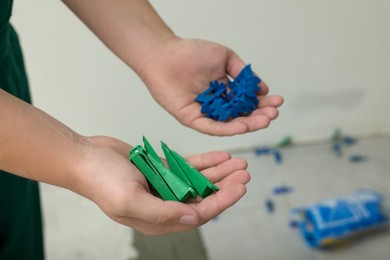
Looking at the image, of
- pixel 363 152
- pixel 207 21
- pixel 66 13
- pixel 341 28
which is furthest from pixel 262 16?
pixel 363 152

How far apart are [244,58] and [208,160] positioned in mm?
768

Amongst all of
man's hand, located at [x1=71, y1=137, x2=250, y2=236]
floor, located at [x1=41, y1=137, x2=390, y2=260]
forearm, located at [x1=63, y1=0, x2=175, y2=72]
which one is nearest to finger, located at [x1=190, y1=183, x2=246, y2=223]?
man's hand, located at [x1=71, y1=137, x2=250, y2=236]

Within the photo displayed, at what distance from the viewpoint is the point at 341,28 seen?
52.8 inches

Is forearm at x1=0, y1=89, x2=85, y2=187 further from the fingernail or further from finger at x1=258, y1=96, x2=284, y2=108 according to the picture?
finger at x1=258, y1=96, x2=284, y2=108

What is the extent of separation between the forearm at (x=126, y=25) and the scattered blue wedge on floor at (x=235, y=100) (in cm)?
14

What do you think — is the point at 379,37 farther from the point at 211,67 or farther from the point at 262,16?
the point at 211,67

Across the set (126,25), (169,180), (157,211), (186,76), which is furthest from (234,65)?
(157,211)

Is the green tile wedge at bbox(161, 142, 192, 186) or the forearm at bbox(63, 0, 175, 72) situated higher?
the forearm at bbox(63, 0, 175, 72)

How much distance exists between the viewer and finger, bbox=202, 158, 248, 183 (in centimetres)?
57

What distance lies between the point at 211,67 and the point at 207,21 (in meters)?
0.47

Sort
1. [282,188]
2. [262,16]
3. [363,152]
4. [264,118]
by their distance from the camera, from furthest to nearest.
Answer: [363,152]
[282,188]
[262,16]
[264,118]

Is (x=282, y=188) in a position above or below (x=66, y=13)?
below

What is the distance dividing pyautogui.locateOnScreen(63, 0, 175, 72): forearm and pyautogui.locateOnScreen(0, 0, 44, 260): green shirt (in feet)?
0.43

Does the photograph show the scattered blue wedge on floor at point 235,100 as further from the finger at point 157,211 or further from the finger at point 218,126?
the finger at point 157,211
